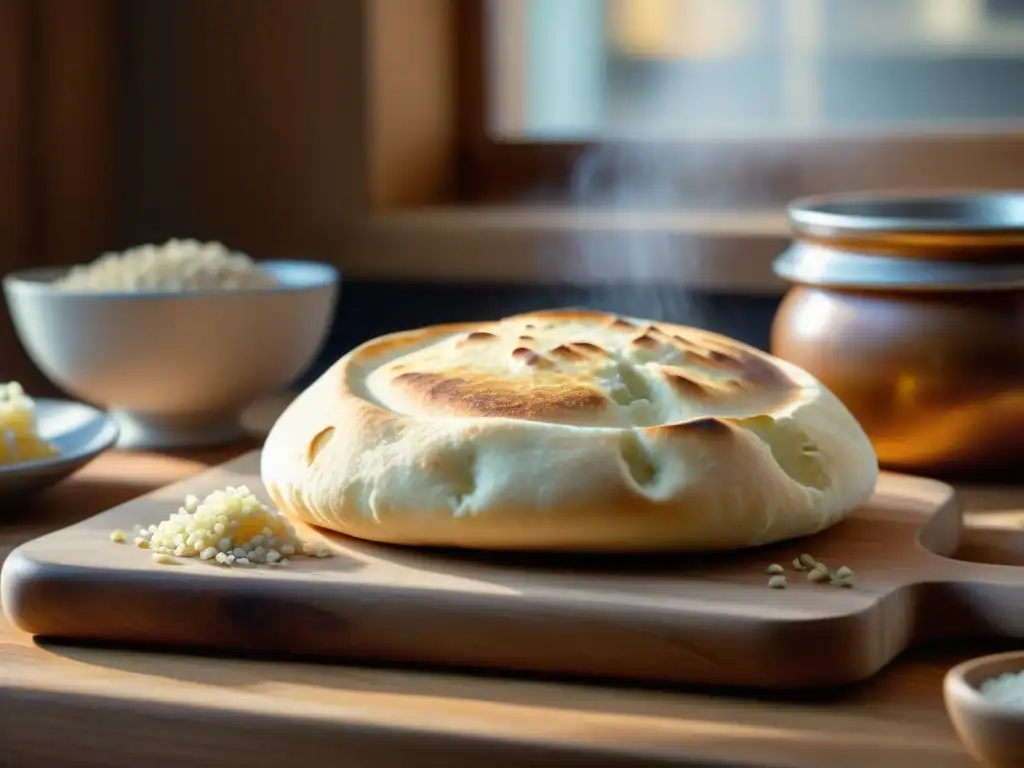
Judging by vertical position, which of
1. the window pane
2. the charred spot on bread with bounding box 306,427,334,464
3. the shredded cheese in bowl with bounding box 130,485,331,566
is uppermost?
the window pane

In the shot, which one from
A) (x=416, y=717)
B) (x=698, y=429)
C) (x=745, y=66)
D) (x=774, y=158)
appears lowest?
(x=416, y=717)

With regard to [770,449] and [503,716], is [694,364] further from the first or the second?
[503,716]

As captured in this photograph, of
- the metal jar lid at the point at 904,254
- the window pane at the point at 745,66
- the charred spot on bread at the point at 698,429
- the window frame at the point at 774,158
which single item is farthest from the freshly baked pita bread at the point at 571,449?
the window pane at the point at 745,66

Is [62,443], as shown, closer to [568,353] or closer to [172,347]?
[172,347]

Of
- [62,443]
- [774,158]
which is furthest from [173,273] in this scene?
[774,158]

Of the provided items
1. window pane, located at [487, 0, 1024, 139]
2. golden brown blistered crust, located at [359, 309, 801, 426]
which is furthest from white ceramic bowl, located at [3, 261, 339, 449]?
window pane, located at [487, 0, 1024, 139]

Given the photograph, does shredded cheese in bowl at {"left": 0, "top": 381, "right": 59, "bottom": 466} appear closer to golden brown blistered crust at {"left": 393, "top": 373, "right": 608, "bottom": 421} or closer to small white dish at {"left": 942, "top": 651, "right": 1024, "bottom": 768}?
golden brown blistered crust at {"left": 393, "top": 373, "right": 608, "bottom": 421}
